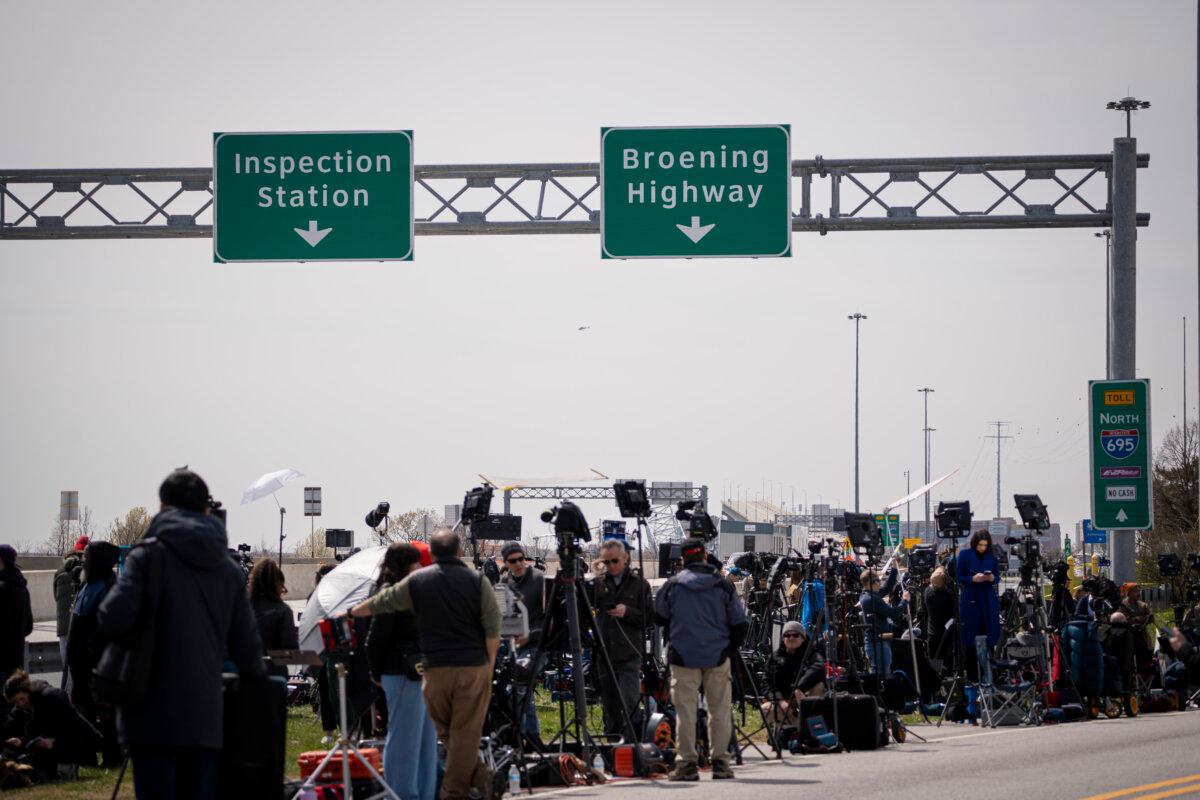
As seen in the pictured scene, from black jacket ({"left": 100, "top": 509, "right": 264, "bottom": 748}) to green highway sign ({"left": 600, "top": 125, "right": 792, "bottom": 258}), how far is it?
1213 cm

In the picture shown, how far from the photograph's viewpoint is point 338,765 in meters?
11.1

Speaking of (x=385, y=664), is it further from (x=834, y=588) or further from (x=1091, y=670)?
(x=1091, y=670)

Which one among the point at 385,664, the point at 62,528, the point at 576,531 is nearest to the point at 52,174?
the point at 576,531

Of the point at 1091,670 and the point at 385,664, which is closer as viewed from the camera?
the point at 385,664

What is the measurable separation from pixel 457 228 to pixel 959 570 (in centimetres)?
729

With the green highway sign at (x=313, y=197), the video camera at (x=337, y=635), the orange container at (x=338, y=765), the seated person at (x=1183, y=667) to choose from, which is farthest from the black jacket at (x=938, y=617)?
the video camera at (x=337, y=635)

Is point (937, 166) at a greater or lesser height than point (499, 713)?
greater

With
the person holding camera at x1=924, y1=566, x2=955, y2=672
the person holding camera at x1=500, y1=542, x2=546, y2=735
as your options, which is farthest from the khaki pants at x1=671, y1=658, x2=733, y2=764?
the person holding camera at x1=924, y1=566, x2=955, y2=672

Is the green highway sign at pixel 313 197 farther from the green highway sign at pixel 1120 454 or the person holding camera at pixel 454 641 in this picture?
the person holding camera at pixel 454 641

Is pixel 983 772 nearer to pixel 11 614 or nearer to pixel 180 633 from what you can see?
pixel 180 633

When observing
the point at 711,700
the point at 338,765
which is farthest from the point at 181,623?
the point at 711,700

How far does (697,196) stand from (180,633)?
12777 mm

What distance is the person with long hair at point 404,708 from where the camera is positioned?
10898 millimetres

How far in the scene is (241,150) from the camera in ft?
67.2
